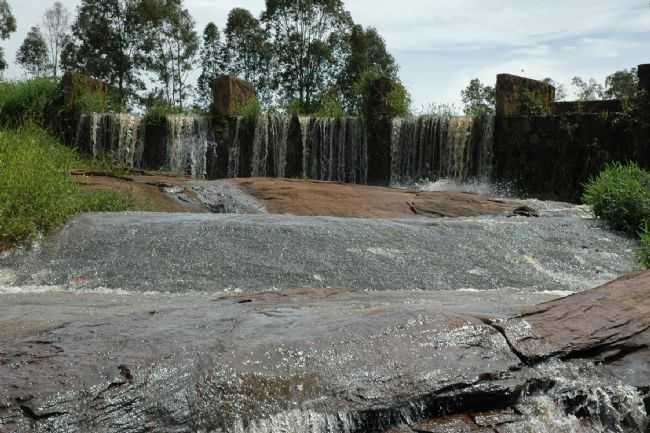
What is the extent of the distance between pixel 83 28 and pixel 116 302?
2586 centimetres

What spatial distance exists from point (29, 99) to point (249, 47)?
45.2 ft

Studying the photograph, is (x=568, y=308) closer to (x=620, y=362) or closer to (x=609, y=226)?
(x=620, y=362)

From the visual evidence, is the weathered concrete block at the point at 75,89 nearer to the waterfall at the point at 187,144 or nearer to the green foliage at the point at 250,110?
the waterfall at the point at 187,144

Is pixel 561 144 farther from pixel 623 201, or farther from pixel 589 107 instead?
pixel 623 201

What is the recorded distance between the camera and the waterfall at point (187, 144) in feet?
52.4

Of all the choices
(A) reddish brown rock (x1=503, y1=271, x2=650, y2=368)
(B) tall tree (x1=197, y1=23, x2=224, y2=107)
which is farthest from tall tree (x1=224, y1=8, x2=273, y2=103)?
(A) reddish brown rock (x1=503, y1=271, x2=650, y2=368)

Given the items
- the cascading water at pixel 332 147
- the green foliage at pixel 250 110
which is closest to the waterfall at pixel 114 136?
the green foliage at pixel 250 110

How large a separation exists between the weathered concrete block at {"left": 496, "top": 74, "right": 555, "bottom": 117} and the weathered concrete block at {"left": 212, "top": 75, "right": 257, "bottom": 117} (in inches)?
216

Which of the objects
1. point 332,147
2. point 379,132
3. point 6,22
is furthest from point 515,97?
point 6,22

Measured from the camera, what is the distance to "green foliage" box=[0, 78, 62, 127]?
16.4 metres

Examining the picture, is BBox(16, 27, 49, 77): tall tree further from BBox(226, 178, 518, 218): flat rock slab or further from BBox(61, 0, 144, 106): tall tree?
BBox(226, 178, 518, 218): flat rock slab

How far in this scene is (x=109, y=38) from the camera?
2870 cm

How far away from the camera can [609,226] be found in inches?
379

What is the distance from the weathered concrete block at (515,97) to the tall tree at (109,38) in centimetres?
1773
